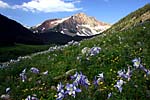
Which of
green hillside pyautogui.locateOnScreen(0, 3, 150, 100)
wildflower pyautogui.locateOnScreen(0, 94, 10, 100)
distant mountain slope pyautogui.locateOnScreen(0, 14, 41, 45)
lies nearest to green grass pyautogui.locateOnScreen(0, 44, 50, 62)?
green hillside pyautogui.locateOnScreen(0, 3, 150, 100)

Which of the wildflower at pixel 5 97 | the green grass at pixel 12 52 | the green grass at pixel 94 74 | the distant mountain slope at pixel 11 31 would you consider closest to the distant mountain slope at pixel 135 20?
the green grass at pixel 12 52

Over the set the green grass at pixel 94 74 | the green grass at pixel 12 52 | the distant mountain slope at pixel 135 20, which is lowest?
the green grass at pixel 12 52

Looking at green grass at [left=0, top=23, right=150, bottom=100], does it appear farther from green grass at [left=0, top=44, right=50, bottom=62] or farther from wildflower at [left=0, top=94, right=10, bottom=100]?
green grass at [left=0, top=44, right=50, bottom=62]

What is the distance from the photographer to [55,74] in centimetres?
1523

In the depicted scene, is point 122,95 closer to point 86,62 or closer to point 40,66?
point 86,62

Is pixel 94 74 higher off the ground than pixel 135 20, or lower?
lower

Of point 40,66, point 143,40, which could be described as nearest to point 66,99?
point 40,66

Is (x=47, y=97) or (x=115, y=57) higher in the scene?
(x=115, y=57)

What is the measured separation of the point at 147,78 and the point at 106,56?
481 cm

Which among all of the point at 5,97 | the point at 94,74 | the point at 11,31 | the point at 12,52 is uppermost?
the point at 94,74

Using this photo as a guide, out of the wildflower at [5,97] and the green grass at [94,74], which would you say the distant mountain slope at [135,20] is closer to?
the green grass at [94,74]

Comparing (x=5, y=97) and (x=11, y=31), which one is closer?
(x=5, y=97)

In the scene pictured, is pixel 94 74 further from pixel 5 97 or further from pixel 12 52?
pixel 12 52

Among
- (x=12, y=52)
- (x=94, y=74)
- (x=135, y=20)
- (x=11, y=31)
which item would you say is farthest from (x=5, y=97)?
(x=11, y=31)
